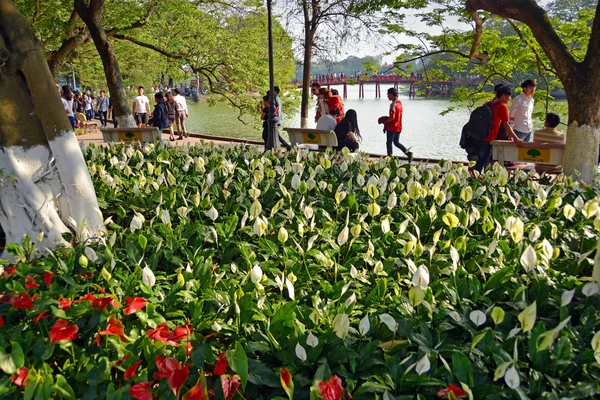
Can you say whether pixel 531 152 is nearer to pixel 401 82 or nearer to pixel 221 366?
pixel 221 366

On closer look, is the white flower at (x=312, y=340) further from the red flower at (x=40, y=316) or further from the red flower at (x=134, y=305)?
the red flower at (x=40, y=316)

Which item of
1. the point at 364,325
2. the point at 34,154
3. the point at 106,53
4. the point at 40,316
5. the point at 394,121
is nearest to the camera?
the point at 364,325

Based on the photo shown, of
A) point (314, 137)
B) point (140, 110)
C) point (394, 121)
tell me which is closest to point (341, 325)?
point (314, 137)

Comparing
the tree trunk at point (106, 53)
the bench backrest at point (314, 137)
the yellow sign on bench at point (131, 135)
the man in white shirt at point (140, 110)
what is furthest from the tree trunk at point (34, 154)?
the man in white shirt at point (140, 110)

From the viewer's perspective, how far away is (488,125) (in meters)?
7.47

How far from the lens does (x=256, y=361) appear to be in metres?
2.08

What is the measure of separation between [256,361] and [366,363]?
45 cm

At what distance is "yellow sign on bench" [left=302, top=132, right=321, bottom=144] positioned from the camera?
919cm

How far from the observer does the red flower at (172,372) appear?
184cm

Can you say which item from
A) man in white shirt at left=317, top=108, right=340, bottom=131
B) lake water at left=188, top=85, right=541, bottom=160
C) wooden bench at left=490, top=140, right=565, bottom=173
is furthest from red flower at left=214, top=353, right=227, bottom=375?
lake water at left=188, top=85, right=541, bottom=160

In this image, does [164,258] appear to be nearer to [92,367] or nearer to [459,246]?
[92,367]

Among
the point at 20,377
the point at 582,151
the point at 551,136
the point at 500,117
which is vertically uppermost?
the point at 500,117

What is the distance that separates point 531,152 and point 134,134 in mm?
7137

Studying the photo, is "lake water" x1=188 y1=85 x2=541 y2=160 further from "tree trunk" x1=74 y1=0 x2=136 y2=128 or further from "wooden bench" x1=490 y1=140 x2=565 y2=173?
"wooden bench" x1=490 y1=140 x2=565 y2=173
